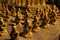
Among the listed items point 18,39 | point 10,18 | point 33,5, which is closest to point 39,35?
point 18,39

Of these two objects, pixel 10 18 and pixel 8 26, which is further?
pixel 10 18

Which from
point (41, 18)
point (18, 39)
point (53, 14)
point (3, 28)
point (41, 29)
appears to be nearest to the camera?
point (18, 39)

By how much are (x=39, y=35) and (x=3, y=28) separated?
0.24 meters

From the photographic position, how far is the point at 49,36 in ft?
4.74

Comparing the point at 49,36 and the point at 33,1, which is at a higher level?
the point at 33,1

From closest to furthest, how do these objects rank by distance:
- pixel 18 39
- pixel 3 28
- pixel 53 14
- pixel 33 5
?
pixel 18 39, pixel 3 28, pixel 53 14, pixel 33 5

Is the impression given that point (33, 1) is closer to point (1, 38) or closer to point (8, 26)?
point (8, 26)

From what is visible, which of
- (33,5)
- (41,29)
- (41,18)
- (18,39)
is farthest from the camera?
(33,5)

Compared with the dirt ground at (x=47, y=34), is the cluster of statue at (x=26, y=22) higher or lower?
higher

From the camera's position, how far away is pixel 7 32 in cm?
143

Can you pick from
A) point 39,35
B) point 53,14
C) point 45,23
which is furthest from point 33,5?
point 39,35

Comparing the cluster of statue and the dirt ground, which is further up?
the cluster of statue

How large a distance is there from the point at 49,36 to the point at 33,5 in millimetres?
953

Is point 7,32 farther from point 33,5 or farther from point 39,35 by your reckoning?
point 33,5
